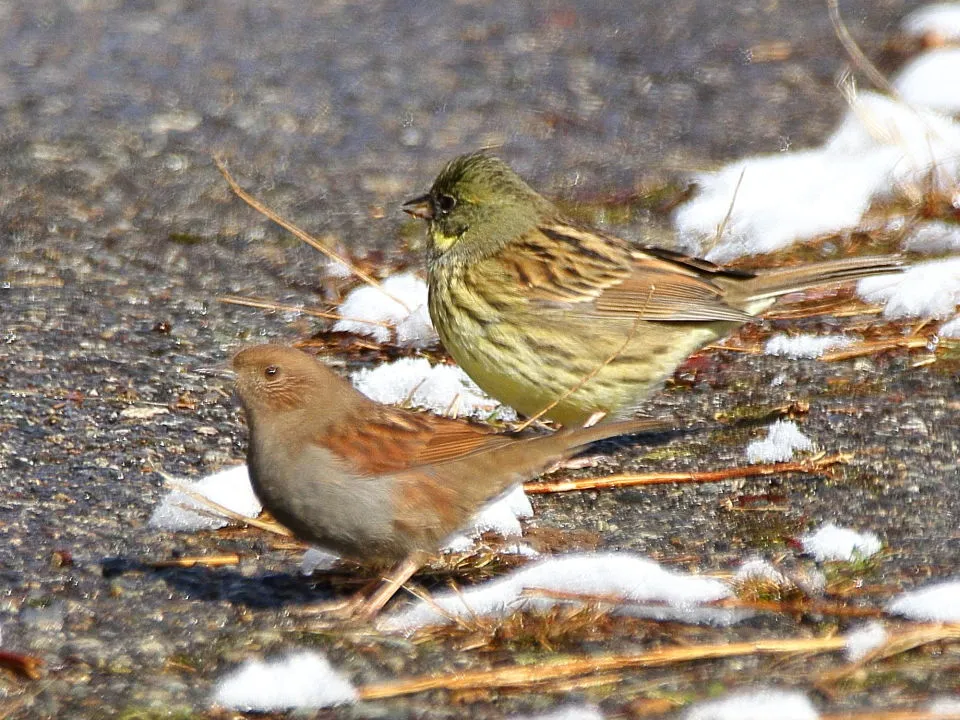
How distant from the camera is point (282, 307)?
22.1 ft

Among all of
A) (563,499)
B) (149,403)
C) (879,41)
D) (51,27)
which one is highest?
(51,27)

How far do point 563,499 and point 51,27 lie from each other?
6.77 metres

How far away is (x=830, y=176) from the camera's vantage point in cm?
772

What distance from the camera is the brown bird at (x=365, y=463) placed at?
4320 mm

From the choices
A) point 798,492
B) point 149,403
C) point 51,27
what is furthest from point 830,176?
point 51,27

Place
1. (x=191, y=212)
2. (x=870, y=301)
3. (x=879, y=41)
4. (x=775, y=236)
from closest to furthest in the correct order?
(x=870, y=301)
(x=775, y=236)
(x=191, y=212)
(x=879, y=41)

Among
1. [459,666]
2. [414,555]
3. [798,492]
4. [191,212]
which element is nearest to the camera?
[459,666]

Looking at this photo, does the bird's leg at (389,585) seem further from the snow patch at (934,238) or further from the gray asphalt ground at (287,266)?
→ the snow patch at (934,238)

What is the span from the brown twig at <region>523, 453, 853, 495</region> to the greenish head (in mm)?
1254

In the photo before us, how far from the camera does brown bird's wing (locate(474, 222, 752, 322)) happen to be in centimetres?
595

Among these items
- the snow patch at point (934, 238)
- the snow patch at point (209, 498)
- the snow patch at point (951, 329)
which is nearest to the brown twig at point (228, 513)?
the snow patch at point (209, 498)

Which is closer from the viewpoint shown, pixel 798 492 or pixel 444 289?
pixel 798 492

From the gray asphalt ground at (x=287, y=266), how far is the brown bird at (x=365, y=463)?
1.14 feet

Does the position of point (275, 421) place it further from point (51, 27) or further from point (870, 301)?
point (51, 27)
